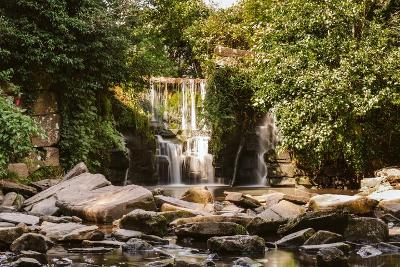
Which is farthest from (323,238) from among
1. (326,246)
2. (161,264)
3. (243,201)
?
(243,201)

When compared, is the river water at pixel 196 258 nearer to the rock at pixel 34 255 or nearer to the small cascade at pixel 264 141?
the rock at pixel 34 255

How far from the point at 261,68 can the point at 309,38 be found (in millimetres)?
2549

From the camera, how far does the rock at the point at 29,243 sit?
23.3 feet

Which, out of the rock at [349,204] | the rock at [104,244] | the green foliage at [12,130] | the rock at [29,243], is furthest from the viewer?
the green foliage at [12,130]

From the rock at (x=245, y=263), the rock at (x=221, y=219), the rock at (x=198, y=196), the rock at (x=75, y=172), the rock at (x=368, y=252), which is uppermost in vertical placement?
the rock at (x=75, y=172)

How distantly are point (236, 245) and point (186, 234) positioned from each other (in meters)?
1.37

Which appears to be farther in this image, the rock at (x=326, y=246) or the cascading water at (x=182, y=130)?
the cascading water at (x=182, y=130)

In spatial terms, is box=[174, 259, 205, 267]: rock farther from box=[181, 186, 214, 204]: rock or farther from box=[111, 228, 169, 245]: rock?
box=[181, 186, 214, 204]: rock

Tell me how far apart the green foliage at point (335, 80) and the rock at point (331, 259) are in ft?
32.9

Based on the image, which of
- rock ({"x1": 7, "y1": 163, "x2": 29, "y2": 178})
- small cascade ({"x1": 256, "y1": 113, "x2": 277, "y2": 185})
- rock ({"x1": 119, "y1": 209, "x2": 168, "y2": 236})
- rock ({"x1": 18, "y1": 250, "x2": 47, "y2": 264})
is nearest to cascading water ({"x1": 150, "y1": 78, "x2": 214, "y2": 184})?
small cascade ({"x1": 256, "y1": 113, "x2": 277, "y2": 185})

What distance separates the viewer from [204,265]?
6.38m

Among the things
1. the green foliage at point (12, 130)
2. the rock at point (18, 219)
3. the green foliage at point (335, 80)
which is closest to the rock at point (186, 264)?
the rock at point (18, 219)

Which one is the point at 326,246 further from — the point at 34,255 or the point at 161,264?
the point at 34,255

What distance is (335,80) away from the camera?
53.2 feet
